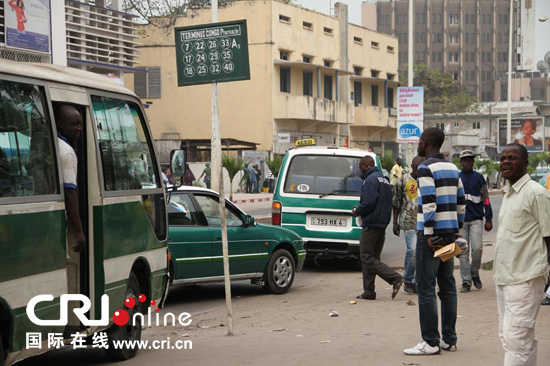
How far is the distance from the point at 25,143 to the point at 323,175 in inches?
389

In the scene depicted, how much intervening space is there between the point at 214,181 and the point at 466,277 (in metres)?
16.4

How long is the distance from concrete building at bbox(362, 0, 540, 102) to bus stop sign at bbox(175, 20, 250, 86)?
15345cm

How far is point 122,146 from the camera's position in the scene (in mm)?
8062

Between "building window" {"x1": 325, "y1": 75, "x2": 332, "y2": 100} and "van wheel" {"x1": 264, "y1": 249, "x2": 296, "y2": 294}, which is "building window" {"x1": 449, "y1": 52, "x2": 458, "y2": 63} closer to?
"building window" {"x1": 325, "y1": 75, "x2": 332, "y2": 100}

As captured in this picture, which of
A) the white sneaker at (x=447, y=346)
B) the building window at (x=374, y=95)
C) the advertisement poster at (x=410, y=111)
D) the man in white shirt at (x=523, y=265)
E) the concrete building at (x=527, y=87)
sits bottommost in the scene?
the white sneaker at (x=447, y=346)

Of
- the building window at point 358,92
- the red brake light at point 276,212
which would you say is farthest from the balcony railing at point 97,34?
the building window at point 358,92

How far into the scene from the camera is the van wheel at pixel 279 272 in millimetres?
12984

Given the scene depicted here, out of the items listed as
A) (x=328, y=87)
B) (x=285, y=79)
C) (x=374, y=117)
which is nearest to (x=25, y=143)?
(x=285, y=79)

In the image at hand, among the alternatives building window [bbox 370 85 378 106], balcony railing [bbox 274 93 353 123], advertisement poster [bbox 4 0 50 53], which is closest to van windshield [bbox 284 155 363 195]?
advertisement poster [bbox 4 0 50 53]

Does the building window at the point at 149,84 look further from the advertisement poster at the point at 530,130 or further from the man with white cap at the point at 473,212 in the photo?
the man with white cap at the point at 473,212

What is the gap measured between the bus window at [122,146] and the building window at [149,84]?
44023 millimetres

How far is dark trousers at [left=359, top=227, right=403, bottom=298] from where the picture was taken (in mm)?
12086

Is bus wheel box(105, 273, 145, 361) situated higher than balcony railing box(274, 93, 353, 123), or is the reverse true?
balcony railing box(274, 93, 353, 123)

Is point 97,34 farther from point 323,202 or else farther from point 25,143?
point 25,143
